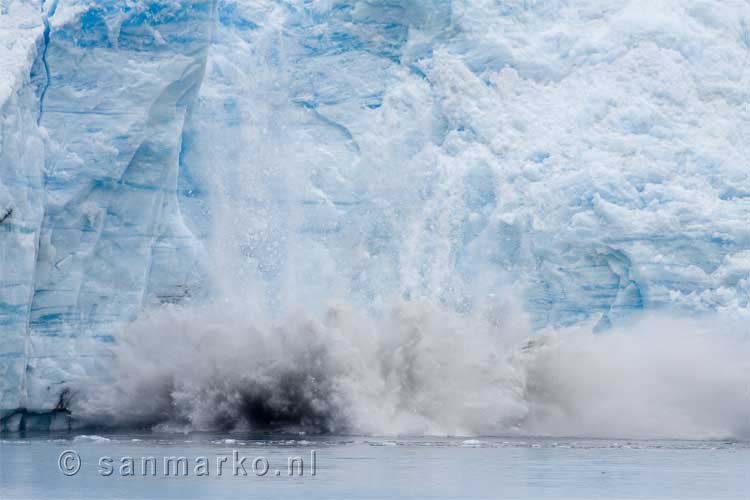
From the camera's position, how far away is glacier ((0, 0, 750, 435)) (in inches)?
770

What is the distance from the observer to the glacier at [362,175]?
64.1 ft

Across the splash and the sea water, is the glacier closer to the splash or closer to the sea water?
the splash

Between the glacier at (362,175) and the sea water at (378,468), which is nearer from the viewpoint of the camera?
the sea water at (378,468)

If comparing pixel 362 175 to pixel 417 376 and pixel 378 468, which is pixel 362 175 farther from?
pixel 378 468

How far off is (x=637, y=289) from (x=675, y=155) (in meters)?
2.15

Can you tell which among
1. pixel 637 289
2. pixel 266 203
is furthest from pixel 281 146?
pixel 637 289

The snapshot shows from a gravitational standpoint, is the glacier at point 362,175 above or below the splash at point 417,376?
above

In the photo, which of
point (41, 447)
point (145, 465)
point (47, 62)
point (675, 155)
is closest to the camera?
point (145, 465)

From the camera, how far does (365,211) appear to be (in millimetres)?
21812

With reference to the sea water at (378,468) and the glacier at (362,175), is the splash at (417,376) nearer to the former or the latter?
the glacier at (362,175)

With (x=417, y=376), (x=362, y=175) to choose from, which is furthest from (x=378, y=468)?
(x=362, y=175)

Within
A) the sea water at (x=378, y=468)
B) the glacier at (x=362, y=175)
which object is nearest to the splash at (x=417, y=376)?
the glacier at (x=362, y=175)

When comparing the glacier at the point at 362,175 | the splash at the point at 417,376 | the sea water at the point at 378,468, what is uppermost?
the glacier at the point at 362,175

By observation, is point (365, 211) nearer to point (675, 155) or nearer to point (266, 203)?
point (266, 203)
